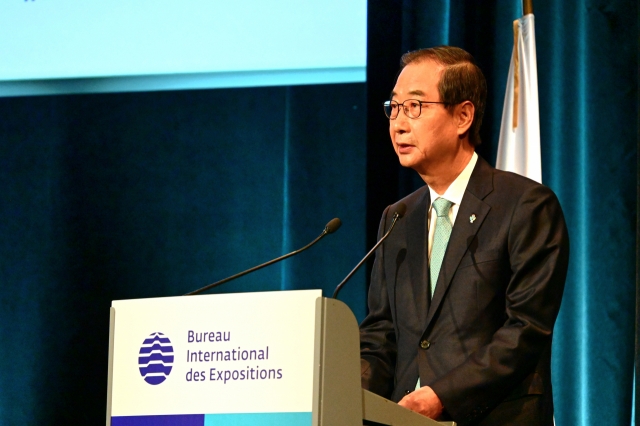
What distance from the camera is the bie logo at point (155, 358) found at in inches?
70.3

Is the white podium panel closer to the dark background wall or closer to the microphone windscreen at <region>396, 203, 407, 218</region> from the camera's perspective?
the microphone windscreen at <region>396, 203, 407, 218</region>

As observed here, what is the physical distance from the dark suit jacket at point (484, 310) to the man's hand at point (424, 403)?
0.05ft

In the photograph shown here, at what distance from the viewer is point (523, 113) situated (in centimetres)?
345

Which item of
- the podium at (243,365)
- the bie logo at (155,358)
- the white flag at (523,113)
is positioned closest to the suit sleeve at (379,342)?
the podium at (243,365)

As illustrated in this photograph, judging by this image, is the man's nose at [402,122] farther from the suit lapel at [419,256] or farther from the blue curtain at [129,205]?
the blue curtain at [129,205]

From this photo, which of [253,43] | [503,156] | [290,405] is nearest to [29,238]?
[253,43]

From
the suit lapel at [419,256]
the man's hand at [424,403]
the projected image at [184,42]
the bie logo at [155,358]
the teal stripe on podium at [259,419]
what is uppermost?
the projected image at [184,42]

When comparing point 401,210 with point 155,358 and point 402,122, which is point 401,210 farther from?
point 155,358

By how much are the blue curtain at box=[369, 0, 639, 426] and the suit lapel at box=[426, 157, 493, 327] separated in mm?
1488

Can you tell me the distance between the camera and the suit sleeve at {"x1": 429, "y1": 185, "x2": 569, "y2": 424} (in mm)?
1997

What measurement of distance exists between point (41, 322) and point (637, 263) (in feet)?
9.72

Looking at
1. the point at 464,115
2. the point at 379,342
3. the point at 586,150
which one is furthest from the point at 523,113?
the point at 379,342

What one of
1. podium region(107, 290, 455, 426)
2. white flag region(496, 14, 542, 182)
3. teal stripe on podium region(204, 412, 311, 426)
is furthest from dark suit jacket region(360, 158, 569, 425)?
white flag region(496, 14, 542, 182)

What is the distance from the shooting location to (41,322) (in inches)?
177
